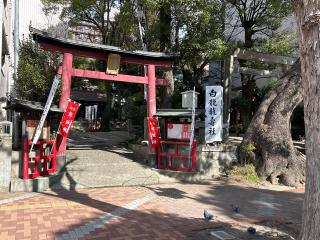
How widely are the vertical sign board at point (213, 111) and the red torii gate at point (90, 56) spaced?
2216 millimetres

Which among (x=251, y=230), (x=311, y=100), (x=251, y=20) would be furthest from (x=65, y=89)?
(x=251, y=20)

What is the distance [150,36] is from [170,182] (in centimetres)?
782

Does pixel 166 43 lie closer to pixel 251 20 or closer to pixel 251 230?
pixel 251 20

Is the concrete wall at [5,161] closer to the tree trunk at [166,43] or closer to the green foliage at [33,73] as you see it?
the green foliage at [33,73]

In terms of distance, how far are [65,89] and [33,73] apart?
2.25 m

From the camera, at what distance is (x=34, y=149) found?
11.7 meters

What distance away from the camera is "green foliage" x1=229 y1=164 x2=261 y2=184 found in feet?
42.9

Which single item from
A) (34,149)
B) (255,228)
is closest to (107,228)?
(255,228)

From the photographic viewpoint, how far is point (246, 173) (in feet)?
43.8

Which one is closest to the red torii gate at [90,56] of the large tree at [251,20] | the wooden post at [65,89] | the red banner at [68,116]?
the wooden post at [65,89]

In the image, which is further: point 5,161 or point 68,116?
point 68,116

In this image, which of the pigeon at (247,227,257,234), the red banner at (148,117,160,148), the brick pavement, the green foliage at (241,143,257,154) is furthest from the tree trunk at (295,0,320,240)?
the red banner at (148,117,160,148)

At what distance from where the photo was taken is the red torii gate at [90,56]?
1261cm

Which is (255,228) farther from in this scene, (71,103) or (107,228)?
(71,103)
